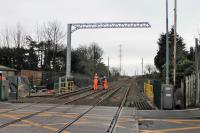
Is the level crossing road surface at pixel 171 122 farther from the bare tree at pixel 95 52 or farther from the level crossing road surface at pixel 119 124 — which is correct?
the bare tree at pixel 95 52

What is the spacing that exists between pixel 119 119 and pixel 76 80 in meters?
46.4

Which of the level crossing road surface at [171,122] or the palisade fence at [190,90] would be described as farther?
the palisade fence at [190,90]

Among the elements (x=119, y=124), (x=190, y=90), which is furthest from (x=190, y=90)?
(x=119, y=124)

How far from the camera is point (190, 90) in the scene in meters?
26.8

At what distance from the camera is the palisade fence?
86.2 feet

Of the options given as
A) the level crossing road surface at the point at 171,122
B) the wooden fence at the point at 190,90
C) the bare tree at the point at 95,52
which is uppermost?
the bare tree at the point at 95,52

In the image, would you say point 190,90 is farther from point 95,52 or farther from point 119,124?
point 95,52

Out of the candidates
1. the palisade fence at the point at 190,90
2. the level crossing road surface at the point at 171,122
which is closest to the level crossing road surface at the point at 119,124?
the level crossing road surface at the point at 171,122

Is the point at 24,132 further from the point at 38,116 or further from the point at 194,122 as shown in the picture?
the point at 194,122

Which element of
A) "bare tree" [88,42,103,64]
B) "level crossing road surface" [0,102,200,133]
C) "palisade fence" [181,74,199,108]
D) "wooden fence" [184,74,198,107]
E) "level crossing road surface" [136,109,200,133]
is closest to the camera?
"level crossing road surface" [0,102,200,133]

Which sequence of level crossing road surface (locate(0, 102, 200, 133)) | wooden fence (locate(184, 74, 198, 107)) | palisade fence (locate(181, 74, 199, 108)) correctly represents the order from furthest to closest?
wooden fence (locate(184, 74, 198, 107))
palisade fence (locate(181, 74, 199, 108))
level crossing road surface (locate(0, 102, 200, 133))

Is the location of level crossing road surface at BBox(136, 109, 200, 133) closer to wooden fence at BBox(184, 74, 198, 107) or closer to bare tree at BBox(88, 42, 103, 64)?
A: wooden fence at BBox(184, 74, 198, 107)

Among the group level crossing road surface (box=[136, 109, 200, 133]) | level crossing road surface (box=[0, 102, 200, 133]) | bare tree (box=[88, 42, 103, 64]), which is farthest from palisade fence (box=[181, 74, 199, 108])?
bare tree (box=[88, 42, 103, 64])

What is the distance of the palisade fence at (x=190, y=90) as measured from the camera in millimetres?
26284
